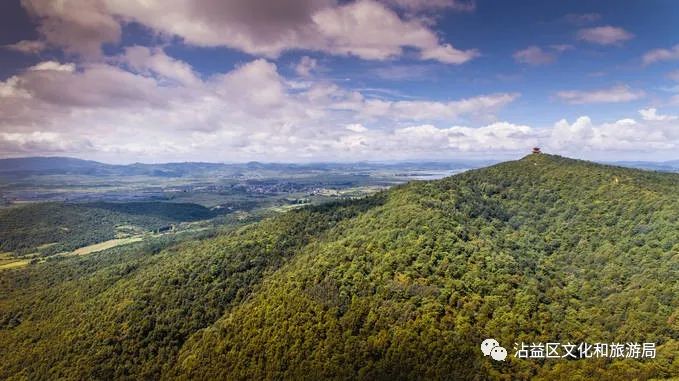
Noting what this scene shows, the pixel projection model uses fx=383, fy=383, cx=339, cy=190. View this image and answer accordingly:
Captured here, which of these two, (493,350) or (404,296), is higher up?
(404,296)

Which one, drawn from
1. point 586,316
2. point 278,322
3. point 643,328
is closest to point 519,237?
point 586,316

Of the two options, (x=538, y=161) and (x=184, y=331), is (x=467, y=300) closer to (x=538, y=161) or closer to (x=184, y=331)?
(x=184, y=331)

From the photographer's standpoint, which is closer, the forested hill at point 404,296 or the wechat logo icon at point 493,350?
the wechat logo icon at point 493,350

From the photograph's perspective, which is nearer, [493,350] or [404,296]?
[493,350]

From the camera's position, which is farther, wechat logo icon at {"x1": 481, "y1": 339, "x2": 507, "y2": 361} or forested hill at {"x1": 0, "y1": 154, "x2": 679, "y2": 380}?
forested hill at {"x1": 0, "y1": 154, "x2": 679, "y2": 380}
